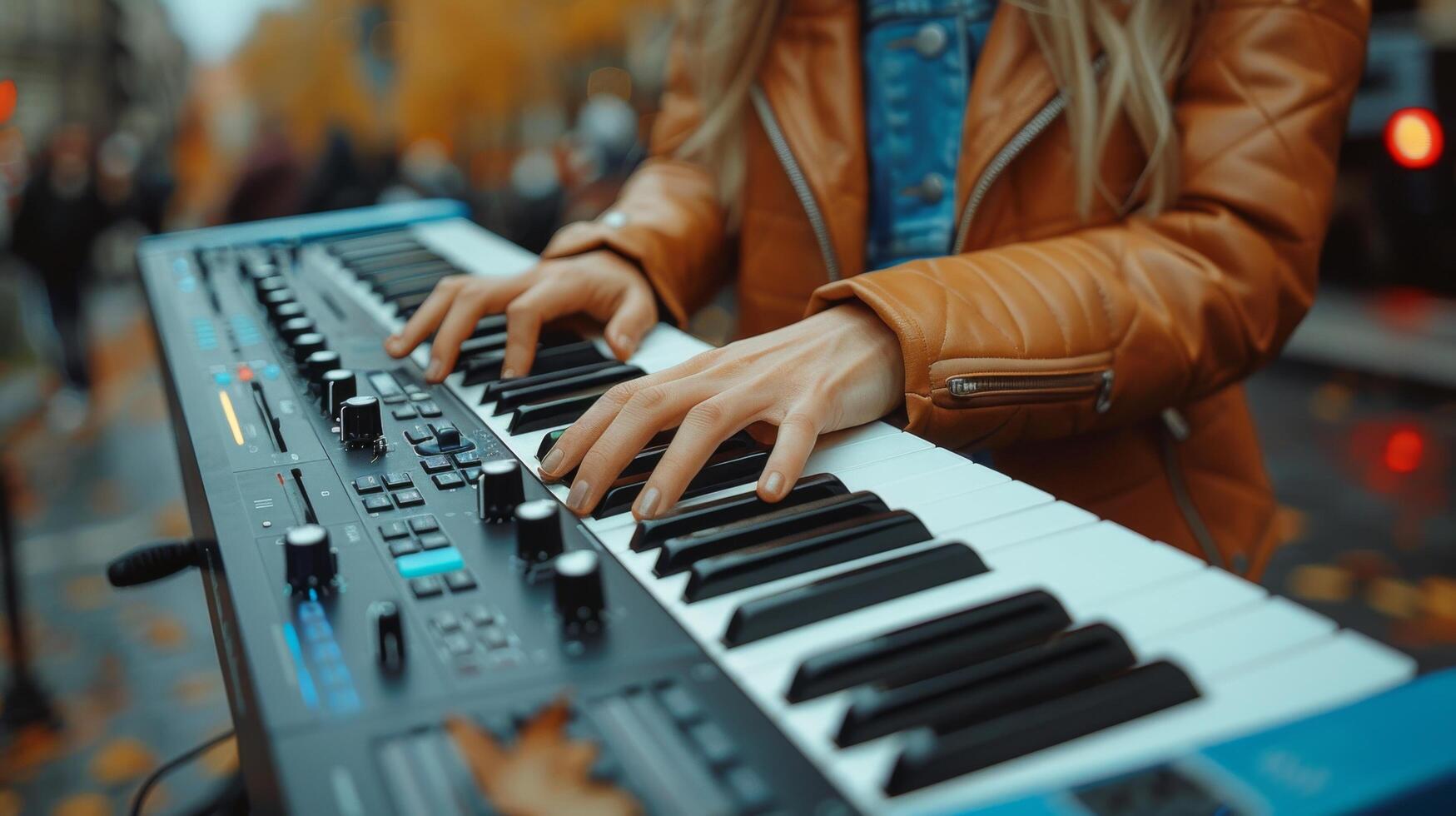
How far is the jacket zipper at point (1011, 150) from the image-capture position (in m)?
1.43

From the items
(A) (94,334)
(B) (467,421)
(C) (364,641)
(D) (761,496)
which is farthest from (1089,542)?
(A) (94,334)

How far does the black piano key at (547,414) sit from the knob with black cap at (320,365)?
0.78 feet

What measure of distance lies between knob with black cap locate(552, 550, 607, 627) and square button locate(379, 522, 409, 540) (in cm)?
20

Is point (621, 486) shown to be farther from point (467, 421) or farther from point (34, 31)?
point (34, 31)

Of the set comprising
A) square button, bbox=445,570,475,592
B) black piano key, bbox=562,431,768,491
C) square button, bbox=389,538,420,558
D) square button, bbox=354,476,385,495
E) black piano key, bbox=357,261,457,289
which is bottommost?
black piano key, bbox=357,261,457,289

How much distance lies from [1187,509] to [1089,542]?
2.72 ft

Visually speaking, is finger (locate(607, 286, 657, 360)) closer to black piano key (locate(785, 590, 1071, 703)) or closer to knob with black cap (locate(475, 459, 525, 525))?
knob with black cap (locate(475, 459, 525, 525))

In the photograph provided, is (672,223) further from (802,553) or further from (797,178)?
(802,553)

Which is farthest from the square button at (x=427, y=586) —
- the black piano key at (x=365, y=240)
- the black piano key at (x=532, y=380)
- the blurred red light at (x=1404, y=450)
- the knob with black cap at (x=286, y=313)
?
the blurred red light at (x=1404, y=450)

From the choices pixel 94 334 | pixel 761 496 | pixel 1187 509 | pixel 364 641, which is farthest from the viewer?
pixel 94 334

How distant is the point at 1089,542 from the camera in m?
0.79

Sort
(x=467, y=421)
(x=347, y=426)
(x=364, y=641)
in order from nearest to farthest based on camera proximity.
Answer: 1. (x=364, y=641)
2. (x=347, y=426)
3. (x=467, y=421)

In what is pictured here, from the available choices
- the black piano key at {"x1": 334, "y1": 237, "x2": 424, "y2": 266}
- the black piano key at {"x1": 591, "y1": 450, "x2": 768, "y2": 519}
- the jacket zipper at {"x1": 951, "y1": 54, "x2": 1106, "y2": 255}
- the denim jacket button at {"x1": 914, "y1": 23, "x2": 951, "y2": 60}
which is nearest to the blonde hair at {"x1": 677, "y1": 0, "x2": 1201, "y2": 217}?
the jacket zipper at {"x1": 951, "y1": 54, "x2": 1106, "y2": 255}

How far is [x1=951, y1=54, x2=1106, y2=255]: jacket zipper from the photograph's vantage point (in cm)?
143
